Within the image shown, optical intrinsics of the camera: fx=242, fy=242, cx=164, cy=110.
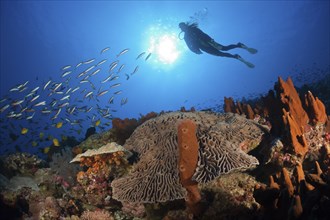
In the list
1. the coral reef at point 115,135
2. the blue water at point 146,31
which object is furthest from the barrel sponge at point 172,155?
the blue water at point 146,31

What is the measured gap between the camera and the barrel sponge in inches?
152

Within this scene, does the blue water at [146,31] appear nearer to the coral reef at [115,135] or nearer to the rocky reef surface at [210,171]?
the coral reef at [115,135]

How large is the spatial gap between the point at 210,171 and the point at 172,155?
0.85 meters

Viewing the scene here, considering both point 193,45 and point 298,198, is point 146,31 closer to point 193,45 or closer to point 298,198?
point 193,45

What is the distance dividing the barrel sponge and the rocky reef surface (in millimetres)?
16

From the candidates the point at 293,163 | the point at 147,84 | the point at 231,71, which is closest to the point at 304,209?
the point at 293,163

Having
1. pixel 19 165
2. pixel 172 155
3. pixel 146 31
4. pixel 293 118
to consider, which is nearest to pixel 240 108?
pixel 293 118

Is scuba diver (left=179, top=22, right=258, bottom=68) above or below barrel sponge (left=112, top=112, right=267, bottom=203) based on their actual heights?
above

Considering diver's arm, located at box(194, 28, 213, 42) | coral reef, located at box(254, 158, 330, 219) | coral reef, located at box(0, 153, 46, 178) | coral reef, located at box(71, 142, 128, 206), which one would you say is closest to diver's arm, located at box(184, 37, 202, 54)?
diver's arm, located at box(194, 28, 213, 42)

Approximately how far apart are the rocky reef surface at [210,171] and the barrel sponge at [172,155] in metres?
0.02

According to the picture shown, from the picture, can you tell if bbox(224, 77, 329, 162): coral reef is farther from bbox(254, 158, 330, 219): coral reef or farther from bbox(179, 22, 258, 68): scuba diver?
bbox(179, 22, 258, 68): scuba diver

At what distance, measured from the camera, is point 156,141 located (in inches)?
191

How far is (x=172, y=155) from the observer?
4336 millimetres

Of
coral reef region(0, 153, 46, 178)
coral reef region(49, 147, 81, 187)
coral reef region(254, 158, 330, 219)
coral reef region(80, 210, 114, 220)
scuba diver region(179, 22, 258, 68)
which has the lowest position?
coral reef region(254, 158, 330, 219)
